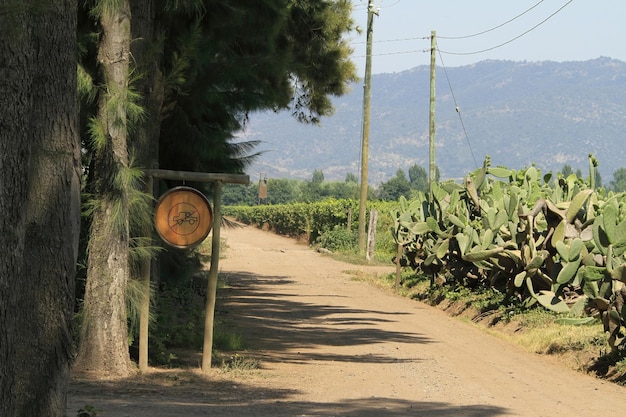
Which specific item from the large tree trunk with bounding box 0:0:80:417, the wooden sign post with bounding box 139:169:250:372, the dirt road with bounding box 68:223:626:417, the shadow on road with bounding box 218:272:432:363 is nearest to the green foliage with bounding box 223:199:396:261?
the shadow on road with bounding box 218:272:432:363

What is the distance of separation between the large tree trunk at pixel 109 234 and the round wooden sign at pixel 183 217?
0.40m

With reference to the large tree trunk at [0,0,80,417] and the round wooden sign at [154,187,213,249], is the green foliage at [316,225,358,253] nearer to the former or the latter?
the round wooden sign at [154,187,213,249]

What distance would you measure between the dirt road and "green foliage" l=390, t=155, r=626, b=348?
104 cm

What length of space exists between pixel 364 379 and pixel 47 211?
14.5 ft

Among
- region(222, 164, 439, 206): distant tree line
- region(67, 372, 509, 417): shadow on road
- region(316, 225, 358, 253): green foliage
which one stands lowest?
region(67, 372, 509, 417): shadow on road

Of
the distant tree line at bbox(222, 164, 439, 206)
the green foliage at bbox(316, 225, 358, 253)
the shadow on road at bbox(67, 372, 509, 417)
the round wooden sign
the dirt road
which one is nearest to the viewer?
the shadow on road at bbox(67, 372, 509, 417)

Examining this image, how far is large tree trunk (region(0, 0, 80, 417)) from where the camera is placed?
702 cm

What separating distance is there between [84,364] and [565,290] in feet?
25.0

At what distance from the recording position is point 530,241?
1502 cm

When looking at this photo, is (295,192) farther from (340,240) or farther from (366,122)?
(366,122)

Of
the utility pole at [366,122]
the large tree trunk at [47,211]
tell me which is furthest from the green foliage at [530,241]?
the utility pole at [366,122]

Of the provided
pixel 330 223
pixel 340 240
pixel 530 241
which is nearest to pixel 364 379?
pixel 530 241

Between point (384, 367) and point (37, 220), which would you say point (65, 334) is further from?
point (384, 367)

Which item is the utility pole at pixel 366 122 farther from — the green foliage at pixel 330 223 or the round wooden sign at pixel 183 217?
the round wooden sign at pixel 183 217
